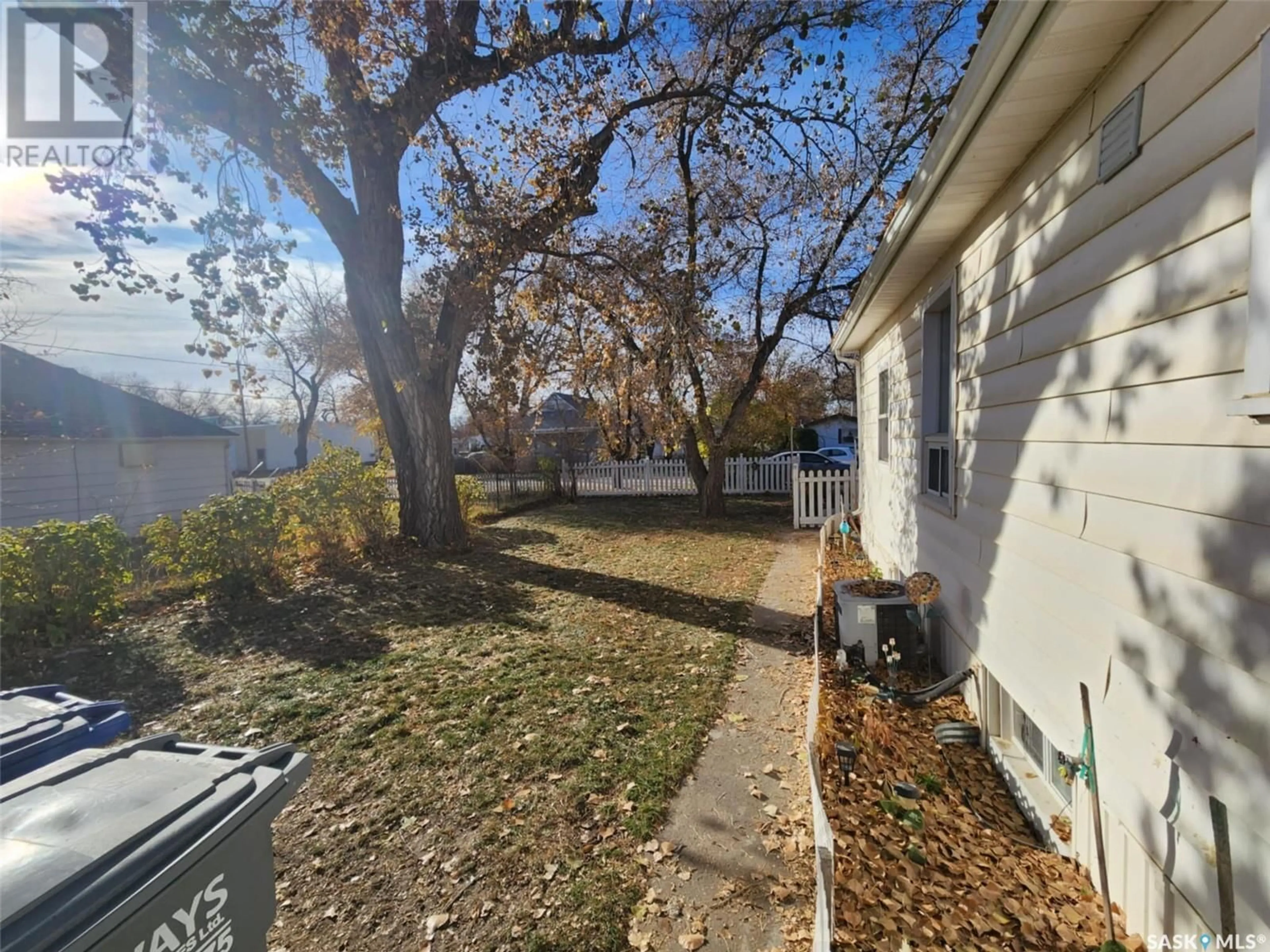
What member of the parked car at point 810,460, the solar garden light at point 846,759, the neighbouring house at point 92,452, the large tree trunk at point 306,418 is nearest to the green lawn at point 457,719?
the solar garden light at point 846,759

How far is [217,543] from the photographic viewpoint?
281 inches

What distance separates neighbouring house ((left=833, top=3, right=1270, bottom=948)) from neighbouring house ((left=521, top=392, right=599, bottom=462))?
58.3ft

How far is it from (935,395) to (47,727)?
5.87 m

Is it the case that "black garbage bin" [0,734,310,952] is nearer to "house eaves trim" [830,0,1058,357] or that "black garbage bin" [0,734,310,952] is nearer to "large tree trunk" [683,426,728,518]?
"house eaves trim" [830,0,1058,357]

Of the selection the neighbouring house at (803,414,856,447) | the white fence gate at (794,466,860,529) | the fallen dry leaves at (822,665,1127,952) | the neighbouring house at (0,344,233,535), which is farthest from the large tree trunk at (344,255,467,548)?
the neighbouring house at (803,414,856,447)

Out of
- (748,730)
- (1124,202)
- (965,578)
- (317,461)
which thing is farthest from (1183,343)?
(317,461)

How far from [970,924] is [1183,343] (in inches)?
88.0

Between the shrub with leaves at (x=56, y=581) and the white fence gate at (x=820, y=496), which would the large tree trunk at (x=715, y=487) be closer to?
the white fence gate at (x=820, y=496)

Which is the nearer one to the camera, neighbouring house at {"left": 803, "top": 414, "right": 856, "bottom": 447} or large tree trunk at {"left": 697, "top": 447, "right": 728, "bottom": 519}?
large tree trunk at {"left": 697, "top": 447, "right": 728, "bottom": 519}

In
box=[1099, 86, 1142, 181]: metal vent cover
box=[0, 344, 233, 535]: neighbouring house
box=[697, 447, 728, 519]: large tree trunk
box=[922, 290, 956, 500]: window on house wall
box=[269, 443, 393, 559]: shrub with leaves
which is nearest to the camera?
box=[1099, 86, 1142, 181]: metal vent cover

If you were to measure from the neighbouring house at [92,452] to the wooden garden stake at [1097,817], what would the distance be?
46.3ft

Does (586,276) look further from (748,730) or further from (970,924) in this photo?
(970,924)

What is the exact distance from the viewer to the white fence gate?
12.0 metres

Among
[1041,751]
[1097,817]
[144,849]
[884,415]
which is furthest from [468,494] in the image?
[1097,817]
